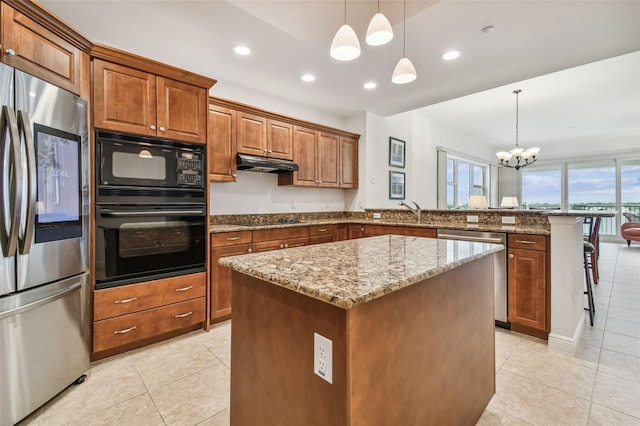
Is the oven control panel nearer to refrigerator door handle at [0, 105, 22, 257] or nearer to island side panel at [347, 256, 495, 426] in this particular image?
refrigerator door handle at [0, 105, 22, 257]

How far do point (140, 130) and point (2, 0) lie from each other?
948 millimetres

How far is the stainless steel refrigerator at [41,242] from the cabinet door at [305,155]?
2.40m

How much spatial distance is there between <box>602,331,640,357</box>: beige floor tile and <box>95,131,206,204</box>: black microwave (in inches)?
146

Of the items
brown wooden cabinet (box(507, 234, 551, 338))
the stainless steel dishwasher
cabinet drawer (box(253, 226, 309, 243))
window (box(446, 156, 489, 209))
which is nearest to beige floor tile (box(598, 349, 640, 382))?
brown wooden cabinet (box(507, 234, 551, 338))

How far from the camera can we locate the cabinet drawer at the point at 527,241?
2.51m

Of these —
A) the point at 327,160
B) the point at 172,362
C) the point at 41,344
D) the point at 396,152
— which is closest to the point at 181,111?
the point at 41,344

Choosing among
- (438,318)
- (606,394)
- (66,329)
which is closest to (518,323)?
(606,394)

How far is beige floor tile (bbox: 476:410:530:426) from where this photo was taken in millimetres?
1587

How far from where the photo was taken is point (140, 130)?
2.33m

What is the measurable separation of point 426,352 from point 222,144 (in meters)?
2.88

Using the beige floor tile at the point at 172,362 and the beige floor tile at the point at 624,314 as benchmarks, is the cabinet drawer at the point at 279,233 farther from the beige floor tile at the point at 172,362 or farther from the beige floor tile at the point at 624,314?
the beige floor tile at the point at 624,314

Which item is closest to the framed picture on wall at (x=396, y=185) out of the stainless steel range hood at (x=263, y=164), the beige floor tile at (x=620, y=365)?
the stainless steel range hood at (x=263, y=164)

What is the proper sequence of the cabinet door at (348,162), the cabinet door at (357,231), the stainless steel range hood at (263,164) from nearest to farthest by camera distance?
the stainless steel range hood at (263,164), the cabinet door at (357,231), the cabinet door at (348,162)

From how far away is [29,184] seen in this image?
1.59 metres
